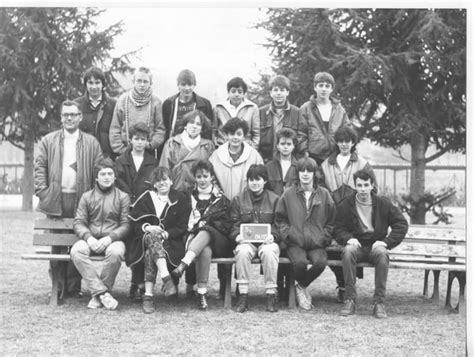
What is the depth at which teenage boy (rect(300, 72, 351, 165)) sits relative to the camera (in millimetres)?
7512

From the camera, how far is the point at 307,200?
6832mm

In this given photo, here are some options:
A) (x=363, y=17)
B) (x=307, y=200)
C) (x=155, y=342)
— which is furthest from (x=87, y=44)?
(x=155, y=342)

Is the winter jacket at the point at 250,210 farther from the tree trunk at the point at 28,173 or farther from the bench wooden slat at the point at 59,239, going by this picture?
the tree trunk at the point at 28,173

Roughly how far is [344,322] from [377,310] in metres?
0.44

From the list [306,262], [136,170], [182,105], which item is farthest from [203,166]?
[306,262]

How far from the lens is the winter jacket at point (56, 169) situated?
703 cm

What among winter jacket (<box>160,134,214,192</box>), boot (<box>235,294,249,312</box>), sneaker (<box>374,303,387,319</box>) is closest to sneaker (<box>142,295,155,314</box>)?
boot (<box>235,294,249,312</box>)

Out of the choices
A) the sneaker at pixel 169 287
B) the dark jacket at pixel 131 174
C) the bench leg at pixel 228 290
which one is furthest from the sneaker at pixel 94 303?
the bench leg at pixel 228 290

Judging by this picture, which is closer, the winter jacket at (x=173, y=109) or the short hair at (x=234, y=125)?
the short hair at (x=234, y=125)

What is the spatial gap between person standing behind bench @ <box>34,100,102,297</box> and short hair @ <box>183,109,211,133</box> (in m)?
0.94

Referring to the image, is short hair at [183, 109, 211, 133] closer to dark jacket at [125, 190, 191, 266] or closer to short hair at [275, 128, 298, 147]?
short hair at [275, 128, 298, 147]

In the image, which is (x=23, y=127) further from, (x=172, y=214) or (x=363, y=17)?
(x=172, y=214)

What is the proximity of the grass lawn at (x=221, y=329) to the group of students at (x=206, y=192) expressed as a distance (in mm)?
248

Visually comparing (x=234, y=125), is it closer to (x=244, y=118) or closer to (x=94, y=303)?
(x=244, y=118)
